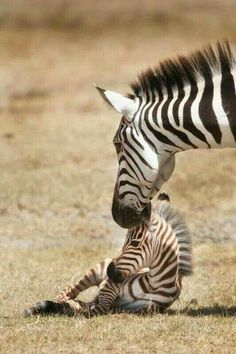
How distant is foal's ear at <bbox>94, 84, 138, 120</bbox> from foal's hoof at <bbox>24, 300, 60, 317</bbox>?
213 centimetres

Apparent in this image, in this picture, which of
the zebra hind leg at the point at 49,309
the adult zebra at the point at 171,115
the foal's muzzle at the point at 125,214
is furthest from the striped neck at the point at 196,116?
the zebra hind leg at the point at 49,309

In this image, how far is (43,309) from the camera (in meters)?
9.80

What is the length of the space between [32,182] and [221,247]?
5.13m

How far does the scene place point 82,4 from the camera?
164ft

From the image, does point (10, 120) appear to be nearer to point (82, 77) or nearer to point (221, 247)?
point (82, 77)

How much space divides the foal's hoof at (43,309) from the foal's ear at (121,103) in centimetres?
213

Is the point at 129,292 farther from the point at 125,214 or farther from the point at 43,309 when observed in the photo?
the point at 43,309

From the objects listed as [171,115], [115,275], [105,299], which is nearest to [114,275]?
[115,275]

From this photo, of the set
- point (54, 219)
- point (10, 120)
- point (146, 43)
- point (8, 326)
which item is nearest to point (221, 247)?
point (54, 219)

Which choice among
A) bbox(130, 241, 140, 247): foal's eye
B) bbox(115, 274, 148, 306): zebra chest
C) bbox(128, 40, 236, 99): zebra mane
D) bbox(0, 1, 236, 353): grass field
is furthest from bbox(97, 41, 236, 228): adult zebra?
bbox(0, 1, 236, 353): grass field

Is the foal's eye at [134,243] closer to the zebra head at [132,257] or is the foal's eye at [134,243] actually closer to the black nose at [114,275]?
the zebra head at [132,257]

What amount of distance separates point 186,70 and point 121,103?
77cm

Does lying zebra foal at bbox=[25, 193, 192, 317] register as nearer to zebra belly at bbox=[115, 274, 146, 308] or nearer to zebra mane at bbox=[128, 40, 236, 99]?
zebra belly at bbox=[115, 274, 146, 308]

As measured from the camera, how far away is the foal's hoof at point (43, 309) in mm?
9727
